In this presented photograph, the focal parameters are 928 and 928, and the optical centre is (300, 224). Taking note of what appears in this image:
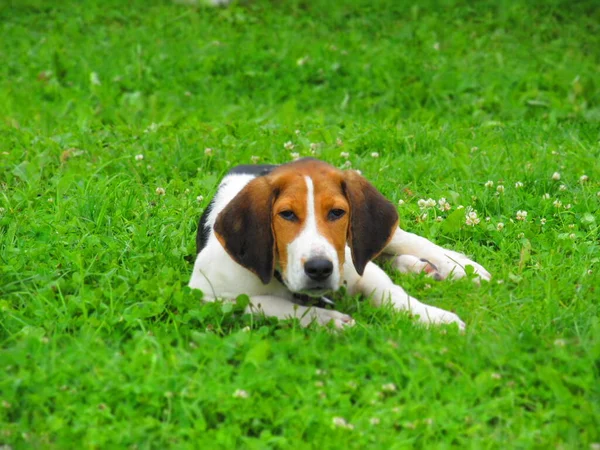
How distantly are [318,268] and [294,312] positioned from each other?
0.45 meters

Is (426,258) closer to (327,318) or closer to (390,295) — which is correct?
(390,295)

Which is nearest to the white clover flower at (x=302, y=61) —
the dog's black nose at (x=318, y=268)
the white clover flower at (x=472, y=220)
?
the white clover flower at (x=472, y=220)

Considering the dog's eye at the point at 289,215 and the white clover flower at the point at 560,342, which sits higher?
the dog's eye at the point at 289,215

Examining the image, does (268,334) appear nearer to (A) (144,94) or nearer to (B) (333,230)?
(B) (333,230)

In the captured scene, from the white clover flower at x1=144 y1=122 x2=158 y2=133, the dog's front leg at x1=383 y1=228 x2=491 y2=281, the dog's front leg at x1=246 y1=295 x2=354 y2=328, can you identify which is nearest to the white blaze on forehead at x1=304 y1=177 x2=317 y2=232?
the dog's front leg at x1=246 y1=295 x2=354 y2=328

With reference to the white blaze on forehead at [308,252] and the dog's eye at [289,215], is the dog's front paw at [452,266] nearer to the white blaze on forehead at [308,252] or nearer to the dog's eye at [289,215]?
the white blaze on forehead at [308,252]

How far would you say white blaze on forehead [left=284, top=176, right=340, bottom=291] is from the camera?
15.3ft

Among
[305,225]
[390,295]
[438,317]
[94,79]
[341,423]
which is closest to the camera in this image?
[341,423]

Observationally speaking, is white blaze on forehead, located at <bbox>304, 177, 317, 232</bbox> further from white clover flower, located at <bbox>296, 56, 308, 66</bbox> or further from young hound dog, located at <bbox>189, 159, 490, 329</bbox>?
white clover flower, located at <bbox>296, 56, 308, 66</bbox>

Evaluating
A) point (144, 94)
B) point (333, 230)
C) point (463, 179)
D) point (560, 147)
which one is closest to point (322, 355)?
point (333, 230)

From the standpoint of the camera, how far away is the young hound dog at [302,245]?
475cm

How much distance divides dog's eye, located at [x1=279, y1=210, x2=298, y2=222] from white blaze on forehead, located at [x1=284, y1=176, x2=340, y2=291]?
0.23 feet

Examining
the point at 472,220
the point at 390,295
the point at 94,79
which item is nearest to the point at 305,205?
the point at 390,295

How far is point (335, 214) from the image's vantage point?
16.1 ft
